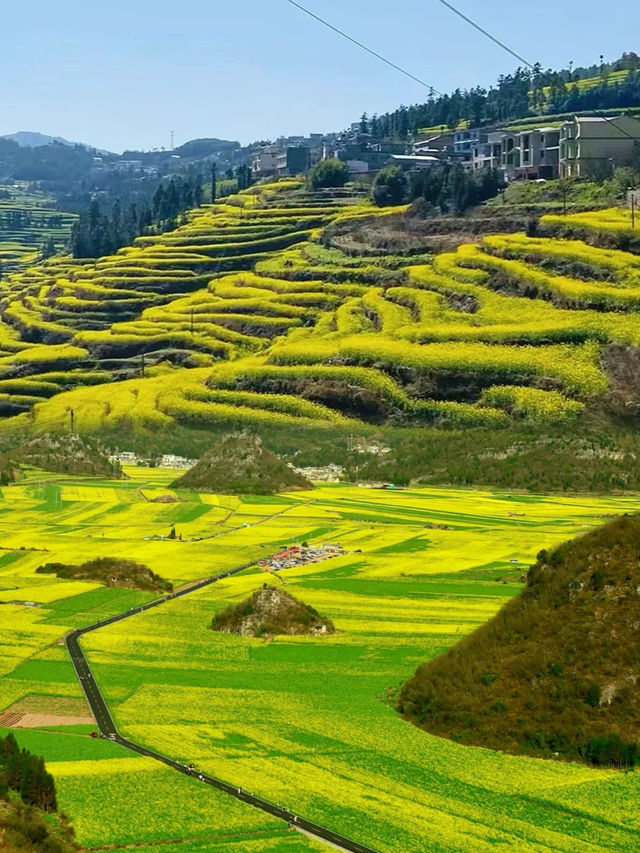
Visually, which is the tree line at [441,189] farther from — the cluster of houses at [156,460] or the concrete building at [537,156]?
the cluster of houses at [156,460]

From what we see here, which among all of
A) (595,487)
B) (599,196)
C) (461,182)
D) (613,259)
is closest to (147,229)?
(461,182)

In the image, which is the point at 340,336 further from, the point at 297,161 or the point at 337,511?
the point at 297,161

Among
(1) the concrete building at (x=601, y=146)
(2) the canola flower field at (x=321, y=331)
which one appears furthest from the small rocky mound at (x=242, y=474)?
(1) the concrete building at (x=601, y=146)

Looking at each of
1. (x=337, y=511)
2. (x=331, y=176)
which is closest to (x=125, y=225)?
(x=331, y=176)

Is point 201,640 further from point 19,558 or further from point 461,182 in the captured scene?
point 461,182

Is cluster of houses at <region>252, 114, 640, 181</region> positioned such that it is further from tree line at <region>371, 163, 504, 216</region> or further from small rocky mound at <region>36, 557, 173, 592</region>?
small rocky mound at <region>36, 557, 173, 592</region>
